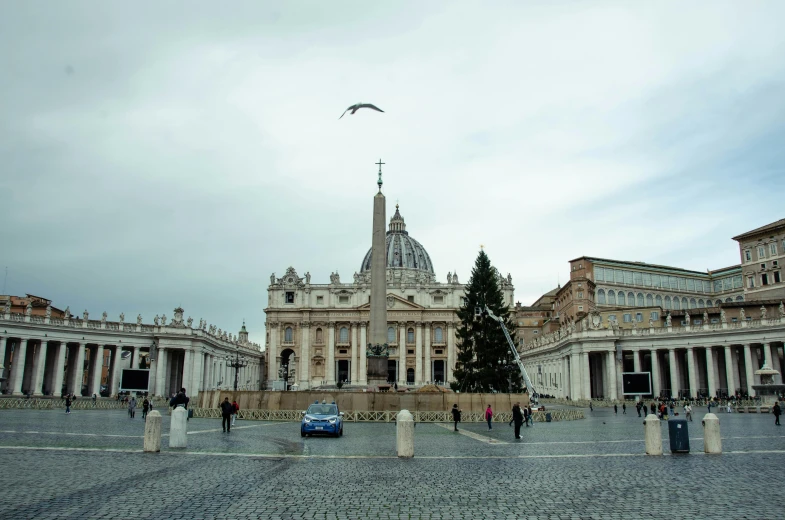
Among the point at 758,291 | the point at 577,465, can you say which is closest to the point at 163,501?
the point at 577,465

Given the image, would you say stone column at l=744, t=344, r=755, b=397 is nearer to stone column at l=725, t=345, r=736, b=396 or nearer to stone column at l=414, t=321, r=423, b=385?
stone column at l=725, t=345, r=736, b=396

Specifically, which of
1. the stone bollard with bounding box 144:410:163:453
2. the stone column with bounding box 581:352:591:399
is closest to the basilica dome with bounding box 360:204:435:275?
the stone column with bounding box 581:352:591:399

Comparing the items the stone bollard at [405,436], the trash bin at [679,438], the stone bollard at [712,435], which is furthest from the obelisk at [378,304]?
the stone bollard at [712,435]

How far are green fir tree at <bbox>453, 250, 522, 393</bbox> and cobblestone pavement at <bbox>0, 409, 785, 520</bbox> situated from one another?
34.6 meters

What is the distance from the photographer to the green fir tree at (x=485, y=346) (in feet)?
180

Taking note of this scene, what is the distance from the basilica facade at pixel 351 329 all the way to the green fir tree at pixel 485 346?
47.0 meters

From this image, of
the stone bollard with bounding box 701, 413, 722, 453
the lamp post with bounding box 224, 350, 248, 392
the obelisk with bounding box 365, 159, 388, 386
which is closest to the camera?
the stone bollard with bounding box 701, 413, 722, 453

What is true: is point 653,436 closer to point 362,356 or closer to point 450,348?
point 450,348

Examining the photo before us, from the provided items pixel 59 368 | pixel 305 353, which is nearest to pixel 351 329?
pixel 305 353

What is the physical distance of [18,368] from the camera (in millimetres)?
54781

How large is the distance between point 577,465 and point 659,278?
8574 centimetres

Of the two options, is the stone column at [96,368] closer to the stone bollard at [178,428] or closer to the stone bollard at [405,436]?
the stone bollard at [178,428]

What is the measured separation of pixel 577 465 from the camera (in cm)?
1470

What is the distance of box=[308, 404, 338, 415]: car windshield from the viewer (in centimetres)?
2323
